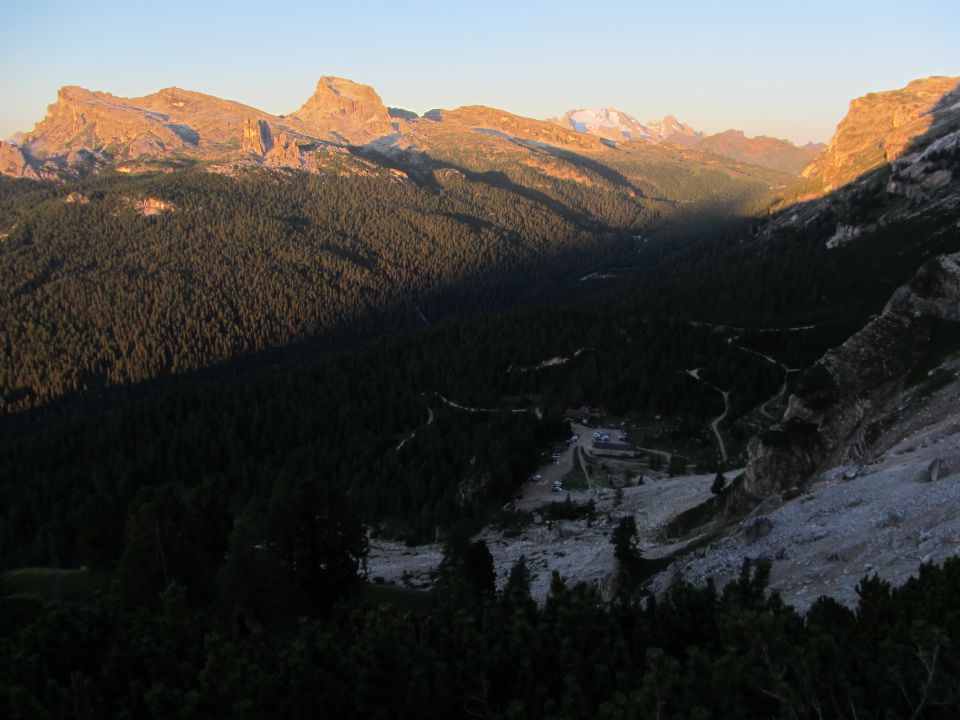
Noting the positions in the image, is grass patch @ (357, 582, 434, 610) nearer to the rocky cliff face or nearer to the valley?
the valley

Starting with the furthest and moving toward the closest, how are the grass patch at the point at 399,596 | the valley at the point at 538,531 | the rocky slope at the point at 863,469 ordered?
the grass patch at the point at 399,596 < the rocky slope at the point at 863,469 < the valley at the point at 538,531

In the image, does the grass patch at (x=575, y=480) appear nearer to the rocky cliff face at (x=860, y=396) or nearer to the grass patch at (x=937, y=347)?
Result: the rocky cliff face at (x=860, y=396)

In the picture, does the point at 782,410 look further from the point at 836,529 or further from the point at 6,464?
the point at 6,464

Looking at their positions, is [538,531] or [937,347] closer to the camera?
[937,347]

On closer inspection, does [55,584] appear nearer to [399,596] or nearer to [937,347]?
[399,596]

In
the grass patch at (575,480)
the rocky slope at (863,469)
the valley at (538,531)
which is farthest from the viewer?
the grass patch at (575,480)

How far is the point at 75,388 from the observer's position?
633 ft

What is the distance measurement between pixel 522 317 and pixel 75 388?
130378 millimetres

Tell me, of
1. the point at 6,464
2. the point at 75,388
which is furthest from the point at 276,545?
the point at 75,388

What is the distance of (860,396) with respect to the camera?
5412cm

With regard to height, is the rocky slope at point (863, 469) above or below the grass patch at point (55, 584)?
above

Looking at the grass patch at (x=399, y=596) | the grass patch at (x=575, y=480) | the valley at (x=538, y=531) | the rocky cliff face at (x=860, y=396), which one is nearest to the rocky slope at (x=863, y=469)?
the rocky cliff face at (x=860, y=396)

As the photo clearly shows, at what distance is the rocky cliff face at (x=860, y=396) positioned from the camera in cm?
5022

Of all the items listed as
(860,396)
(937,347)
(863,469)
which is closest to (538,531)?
(860,396)
